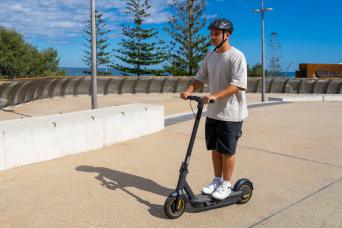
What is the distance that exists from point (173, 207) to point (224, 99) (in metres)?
1.19

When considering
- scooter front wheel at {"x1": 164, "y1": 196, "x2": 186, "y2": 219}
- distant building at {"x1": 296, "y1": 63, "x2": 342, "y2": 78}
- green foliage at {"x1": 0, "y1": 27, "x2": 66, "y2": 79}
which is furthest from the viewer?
distant building at {"x1": 296, "y1": 63, "x2": 342, "y2": 78}

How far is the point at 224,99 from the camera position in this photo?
3.21 m

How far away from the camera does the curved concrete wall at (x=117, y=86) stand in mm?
14902

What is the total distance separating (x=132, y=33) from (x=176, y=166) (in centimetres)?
5001

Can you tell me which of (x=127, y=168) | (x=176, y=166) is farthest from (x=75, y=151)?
(x=176, y=166)

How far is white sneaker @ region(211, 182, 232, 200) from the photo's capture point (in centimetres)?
321

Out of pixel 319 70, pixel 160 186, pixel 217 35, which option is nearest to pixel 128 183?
pixel 160 186

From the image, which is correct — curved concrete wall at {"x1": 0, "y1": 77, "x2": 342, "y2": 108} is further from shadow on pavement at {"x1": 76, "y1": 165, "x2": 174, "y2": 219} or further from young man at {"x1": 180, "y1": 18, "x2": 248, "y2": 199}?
young man at {"x1": 180, "y1": 18, "x2": 248, "y2": 199}

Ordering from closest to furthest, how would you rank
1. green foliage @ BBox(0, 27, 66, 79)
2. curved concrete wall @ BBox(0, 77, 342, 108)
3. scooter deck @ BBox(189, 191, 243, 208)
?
scooter deck @ BBox(189, 191, 243, 208)
curved concrete wall @ BBox(0, 77, 342, 108)
green foliage @ BBox(0, 27, 66, 79)

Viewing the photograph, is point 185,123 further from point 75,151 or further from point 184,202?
point 184,202

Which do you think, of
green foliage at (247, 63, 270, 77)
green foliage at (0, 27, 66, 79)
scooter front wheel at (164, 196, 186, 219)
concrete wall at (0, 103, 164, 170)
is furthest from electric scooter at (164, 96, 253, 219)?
green foliage at (247, 63, 270, 77)

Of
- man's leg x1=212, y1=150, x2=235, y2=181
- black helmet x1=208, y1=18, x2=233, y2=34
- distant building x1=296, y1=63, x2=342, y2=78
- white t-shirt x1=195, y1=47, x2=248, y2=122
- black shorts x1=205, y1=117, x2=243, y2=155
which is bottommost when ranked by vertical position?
man's leg x1=212, y1=150, x2=235, y2=181

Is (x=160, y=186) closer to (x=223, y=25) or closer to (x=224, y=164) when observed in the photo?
(x=224, y=164)

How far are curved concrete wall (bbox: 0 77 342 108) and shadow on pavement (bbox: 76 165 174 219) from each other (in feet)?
37.4
